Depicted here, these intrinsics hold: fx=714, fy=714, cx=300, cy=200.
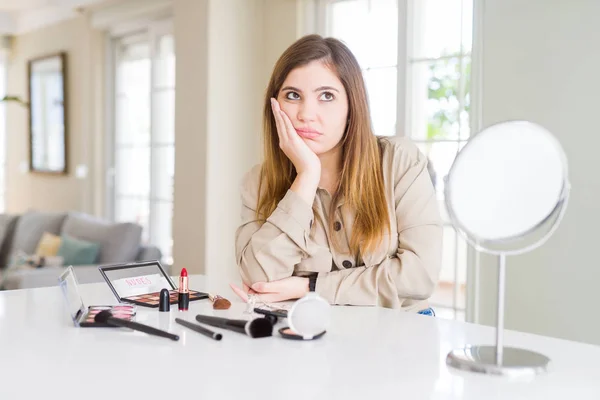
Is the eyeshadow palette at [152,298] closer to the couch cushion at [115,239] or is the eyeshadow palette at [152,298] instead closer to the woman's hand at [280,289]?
the woman's hand at [280,289]

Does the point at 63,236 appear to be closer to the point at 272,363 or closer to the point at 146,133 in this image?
the point at 146,133

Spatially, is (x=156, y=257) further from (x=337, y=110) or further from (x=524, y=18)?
(x=337, y=110)

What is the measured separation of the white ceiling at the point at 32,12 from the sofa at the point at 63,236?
1890 mm

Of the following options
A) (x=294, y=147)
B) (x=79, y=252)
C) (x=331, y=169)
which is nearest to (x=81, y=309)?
(x=294, y=147)

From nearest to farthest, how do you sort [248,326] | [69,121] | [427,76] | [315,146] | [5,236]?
[248,326]
[315,146]
[427,76]
[5,236]
[69,121]

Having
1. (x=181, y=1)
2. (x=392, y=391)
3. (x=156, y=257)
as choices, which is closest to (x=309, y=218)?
(x=392, y=391)

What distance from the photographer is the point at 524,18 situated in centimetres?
326

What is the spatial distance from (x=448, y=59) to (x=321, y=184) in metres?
2.08

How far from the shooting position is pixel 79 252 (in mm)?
4594

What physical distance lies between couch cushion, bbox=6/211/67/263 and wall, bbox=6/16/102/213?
2.77 feet

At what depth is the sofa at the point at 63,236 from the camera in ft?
13.6

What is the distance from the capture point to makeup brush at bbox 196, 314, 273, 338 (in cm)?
128

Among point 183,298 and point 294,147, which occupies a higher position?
point 294,147

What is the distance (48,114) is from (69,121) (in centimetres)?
43
